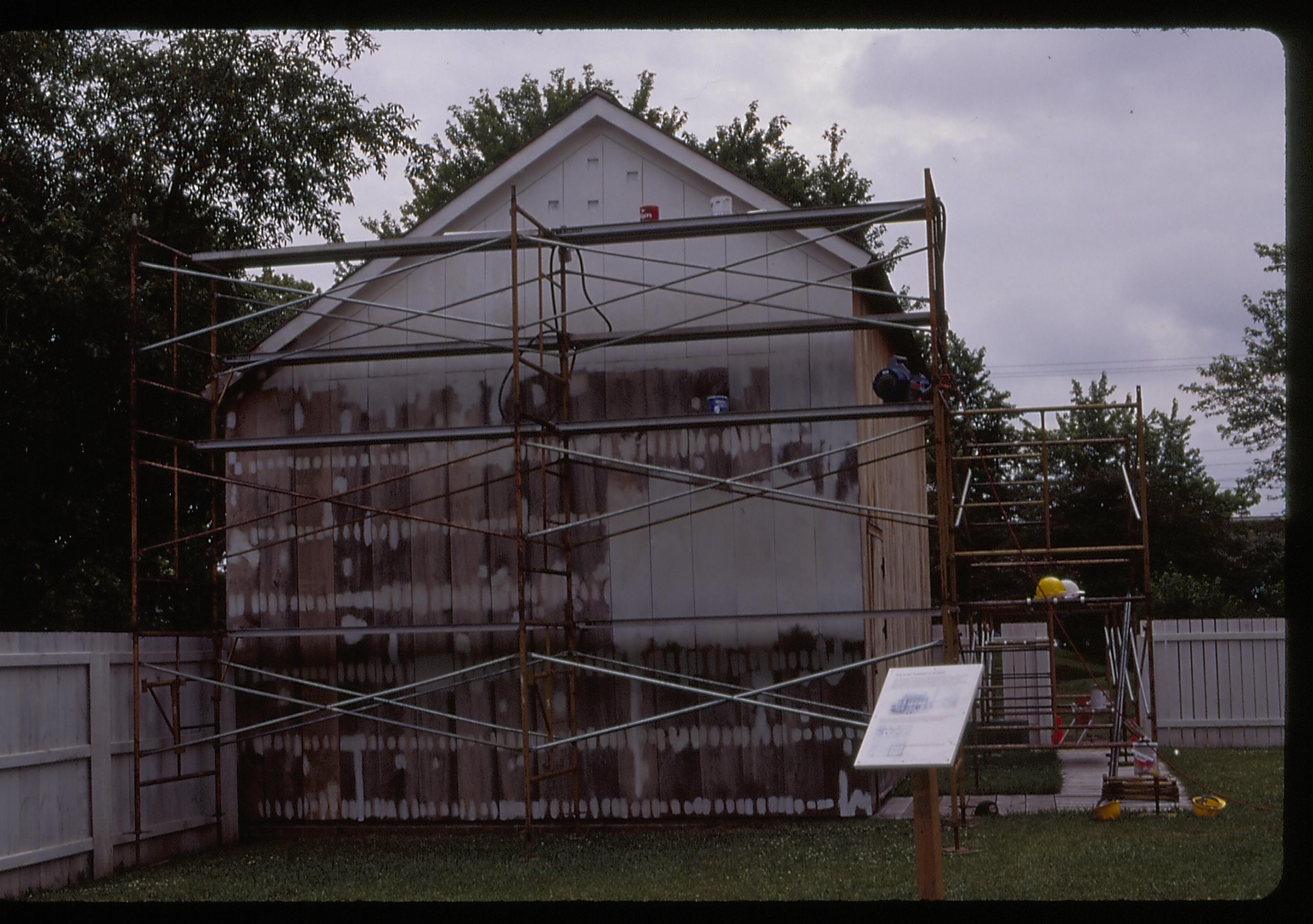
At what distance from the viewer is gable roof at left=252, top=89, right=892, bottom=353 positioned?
37.8ft

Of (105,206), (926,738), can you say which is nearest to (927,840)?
(926,738)

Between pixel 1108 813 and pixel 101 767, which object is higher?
pixel 101 767

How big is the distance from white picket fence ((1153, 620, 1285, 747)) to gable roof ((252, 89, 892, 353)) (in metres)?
9.02

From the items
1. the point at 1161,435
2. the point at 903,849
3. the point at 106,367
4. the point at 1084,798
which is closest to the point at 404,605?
the point at 903,849

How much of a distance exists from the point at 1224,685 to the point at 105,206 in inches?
612

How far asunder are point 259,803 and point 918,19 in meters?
9.17

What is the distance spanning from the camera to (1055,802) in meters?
11.6

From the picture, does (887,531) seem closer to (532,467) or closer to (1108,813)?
(1108,813)

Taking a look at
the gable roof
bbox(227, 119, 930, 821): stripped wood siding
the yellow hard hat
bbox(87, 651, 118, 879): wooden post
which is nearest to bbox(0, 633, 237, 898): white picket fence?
bbox(87, 651, 118, 879): wooden post

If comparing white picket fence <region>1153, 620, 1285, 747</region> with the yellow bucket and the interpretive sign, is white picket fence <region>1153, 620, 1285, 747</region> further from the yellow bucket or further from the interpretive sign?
the interpretive sign

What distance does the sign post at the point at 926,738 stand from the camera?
217 inches

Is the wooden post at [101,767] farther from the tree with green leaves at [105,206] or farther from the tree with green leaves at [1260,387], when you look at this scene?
the tree with green leaves at [1260,387]

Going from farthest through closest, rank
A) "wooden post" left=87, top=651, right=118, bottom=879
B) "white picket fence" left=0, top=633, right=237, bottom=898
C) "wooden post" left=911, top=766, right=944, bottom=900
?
"wooden post" left=87, top=651, right=118, bottom=879 → "white picket fence" left=0, top=633, right=237, bottom=898 → "wooden post" left=911, top=766, right=944, bottom=900

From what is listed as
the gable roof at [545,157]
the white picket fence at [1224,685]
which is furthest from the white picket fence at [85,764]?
the white picket fence at [1224,685]
